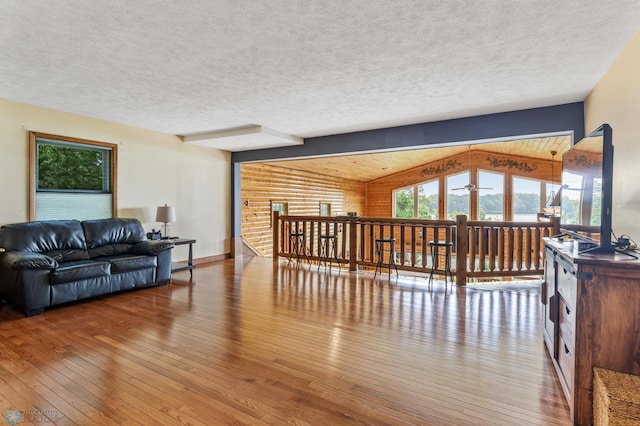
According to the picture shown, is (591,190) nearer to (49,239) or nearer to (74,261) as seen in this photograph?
(74,261)

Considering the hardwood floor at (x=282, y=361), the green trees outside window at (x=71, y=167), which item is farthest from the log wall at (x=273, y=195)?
the hardwood floor at (x=282, y=361)

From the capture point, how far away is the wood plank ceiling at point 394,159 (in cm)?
795

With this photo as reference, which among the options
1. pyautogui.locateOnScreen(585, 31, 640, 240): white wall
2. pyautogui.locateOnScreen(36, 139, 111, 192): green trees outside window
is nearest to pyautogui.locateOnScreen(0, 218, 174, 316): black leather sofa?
pyautogui.locateOnScreen(36, 139, 111, 192): green trees outside window

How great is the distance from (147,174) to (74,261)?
2.15 meters

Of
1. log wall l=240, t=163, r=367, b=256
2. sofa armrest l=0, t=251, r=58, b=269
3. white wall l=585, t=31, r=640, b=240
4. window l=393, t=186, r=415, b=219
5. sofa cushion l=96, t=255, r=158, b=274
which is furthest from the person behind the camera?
window l=393, t=186, r=415, b=219

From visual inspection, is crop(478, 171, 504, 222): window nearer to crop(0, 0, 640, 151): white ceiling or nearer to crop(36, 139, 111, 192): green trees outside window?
crop(0, 0, 640, 151): white ceiling

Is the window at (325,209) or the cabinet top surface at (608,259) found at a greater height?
the window at (325,209)

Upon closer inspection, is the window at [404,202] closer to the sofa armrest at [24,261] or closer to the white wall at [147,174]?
the white wall at [147,174]

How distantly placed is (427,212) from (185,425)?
10.5m

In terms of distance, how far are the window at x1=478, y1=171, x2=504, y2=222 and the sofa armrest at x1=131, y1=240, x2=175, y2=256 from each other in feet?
27.8

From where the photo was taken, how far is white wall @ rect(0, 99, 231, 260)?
4.48 meters

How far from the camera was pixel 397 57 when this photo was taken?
3.07m

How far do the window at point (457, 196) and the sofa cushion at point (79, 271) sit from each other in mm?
9193

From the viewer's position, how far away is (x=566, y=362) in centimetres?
210
